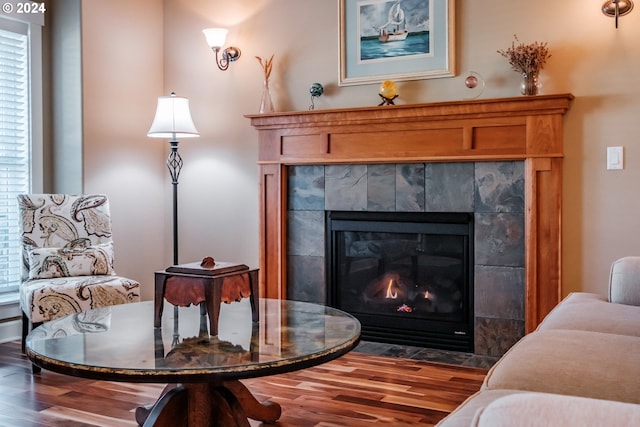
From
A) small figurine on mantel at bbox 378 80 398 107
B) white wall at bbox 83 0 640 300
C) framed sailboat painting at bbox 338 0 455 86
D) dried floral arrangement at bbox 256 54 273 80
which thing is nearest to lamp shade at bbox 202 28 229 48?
white wall at bbox 83 0 640 300

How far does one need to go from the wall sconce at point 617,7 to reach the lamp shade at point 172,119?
251 centimetres

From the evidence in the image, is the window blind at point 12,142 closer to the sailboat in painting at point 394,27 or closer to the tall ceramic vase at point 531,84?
the sailboat in painting at point 394,27

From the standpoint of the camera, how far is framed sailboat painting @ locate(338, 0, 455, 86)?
11.9 ft

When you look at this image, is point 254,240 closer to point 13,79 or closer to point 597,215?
point 13,79

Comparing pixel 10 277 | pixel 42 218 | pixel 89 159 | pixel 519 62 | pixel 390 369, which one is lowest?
pixel 390 369

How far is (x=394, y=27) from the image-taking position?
3785 millimetres

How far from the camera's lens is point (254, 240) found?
429 cm

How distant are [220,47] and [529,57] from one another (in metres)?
2.06

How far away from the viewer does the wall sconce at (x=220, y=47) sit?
423 cm

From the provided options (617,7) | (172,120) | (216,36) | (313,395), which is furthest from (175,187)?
(617,7)

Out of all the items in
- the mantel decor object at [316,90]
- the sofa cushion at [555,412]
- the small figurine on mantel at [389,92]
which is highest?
the mantel decor object at [316,90]

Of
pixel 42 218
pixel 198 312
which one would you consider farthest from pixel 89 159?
pixel 198 312

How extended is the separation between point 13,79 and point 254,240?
1876 mm

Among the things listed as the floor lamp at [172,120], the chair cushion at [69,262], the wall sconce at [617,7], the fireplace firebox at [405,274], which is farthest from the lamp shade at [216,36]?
the wall sconce at [617,7]
